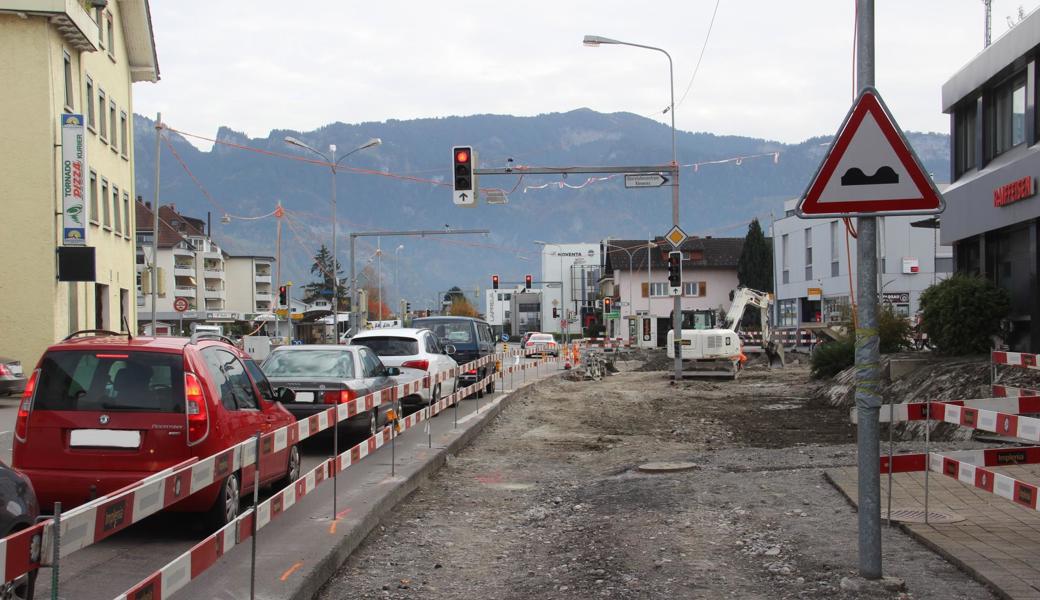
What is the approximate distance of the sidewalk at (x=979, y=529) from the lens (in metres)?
6.20

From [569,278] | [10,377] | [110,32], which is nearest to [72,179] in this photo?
[10,377]

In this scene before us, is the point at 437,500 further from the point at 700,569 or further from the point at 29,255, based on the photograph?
the point at 29,255

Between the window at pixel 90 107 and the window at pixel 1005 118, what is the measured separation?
2653cm

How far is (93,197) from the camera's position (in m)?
34.4

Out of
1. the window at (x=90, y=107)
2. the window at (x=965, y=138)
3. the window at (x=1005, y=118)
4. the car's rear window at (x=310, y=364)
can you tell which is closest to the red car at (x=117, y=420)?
the car's rear window at (x=310, y=364)

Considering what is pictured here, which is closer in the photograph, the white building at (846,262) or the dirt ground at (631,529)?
the dirt ground at (631,529)

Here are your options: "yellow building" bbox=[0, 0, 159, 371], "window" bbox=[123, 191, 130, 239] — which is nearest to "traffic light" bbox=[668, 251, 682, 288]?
"yellow building" bbox=[0, 0, 159, 371]

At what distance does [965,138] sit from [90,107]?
26.3 metres

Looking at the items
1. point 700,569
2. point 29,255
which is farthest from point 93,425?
point 29,255

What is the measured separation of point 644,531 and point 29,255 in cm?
2602

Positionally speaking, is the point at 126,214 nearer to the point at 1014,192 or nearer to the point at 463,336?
the point at 463,336

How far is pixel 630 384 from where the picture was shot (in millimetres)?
33000

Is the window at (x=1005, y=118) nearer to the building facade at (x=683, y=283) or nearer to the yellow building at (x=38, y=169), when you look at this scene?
the yellow building at (x=38, y=169)

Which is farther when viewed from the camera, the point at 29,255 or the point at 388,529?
the point at 29,255
